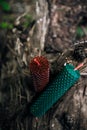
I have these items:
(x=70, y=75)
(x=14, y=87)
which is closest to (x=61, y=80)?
(x=70, y=75)

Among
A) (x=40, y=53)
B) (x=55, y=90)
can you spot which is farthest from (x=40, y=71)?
(x=40, y=53)

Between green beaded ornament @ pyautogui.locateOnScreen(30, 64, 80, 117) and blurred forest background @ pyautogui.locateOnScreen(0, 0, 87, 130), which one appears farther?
blurred forest background @ pyautogui.locateOnScreen(0, 0, 87, 130)

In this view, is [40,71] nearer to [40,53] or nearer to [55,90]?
[55,90]

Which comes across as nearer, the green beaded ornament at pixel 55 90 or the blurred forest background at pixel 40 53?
the green beaded ornament at pixel 55 90
